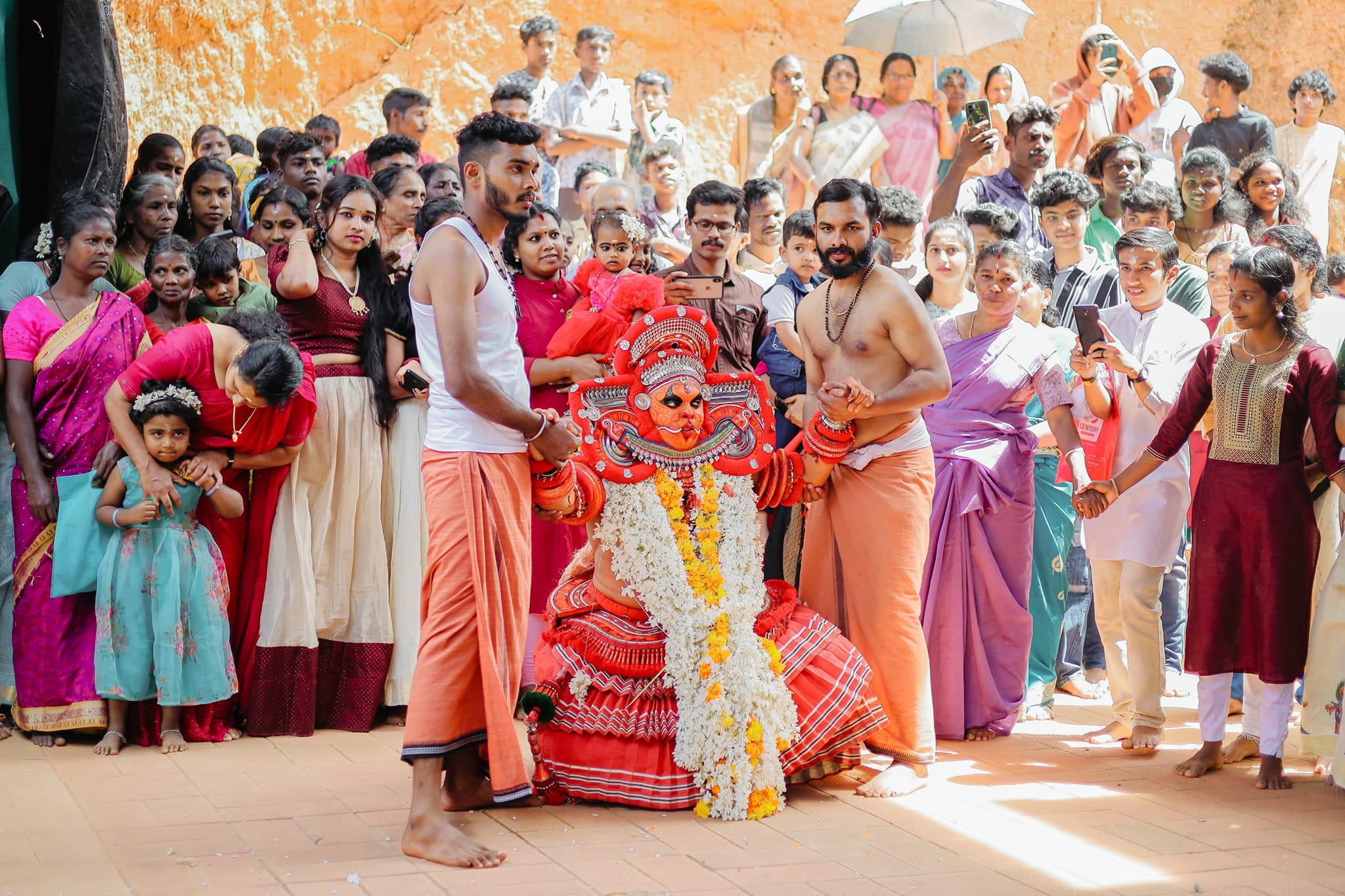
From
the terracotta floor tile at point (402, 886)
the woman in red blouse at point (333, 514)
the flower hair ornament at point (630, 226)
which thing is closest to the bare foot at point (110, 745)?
the woman in red blouse at point (333, 514)

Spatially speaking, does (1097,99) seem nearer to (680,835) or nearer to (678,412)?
(678,412)

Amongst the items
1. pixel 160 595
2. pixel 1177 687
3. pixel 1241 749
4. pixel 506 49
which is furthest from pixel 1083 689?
pixel 506 49

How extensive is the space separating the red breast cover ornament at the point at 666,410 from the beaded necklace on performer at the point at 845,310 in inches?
15.4

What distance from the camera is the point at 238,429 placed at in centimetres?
602

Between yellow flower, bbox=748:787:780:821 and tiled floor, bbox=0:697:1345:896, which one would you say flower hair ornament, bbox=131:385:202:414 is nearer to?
tiled floor, bbox=0:697:1345:896

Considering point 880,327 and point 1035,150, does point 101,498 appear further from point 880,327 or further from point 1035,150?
point 1035,150

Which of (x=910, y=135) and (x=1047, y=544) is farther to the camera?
(x=910, y=135)

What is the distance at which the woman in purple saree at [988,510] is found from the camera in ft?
20.1

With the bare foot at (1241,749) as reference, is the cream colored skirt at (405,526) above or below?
above

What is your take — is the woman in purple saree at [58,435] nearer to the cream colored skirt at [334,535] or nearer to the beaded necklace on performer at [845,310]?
the cream colored skirt at [334,535]

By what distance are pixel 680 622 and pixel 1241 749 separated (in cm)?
246

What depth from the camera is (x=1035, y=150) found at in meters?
8.63

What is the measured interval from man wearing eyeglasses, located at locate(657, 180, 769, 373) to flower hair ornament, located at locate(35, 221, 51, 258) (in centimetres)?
283

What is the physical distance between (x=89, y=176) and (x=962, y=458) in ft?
14.5
